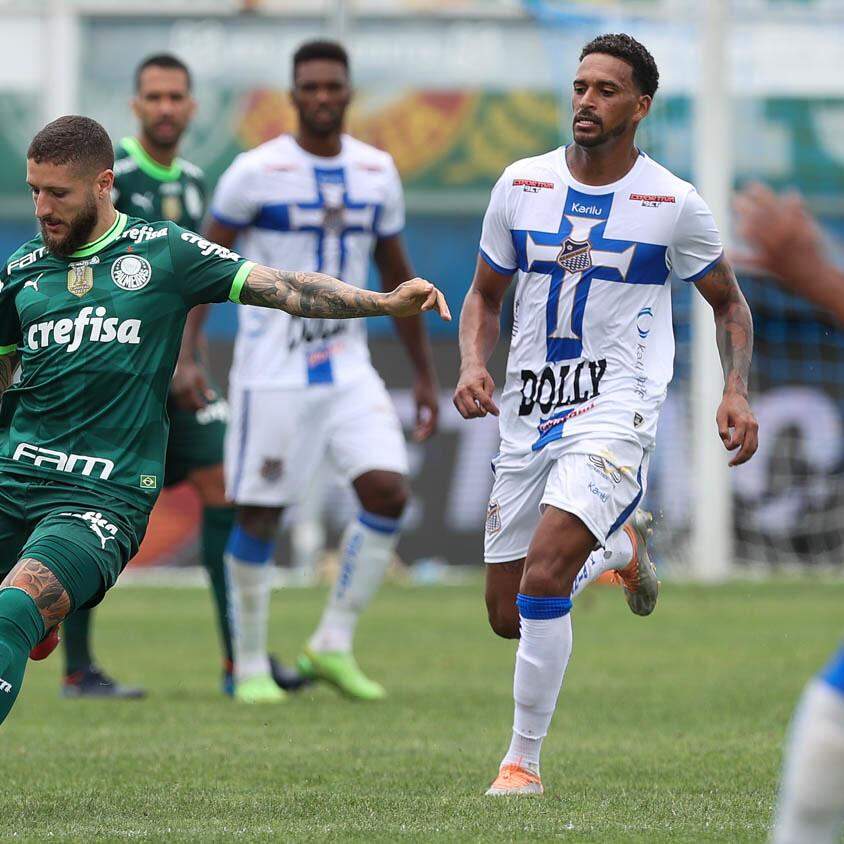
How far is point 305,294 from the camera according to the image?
19.6ft

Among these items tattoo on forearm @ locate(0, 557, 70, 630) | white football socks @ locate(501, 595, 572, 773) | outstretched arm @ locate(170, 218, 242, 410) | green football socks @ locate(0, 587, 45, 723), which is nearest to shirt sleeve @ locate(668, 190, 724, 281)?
white football socks @ locate(501, 595, 572, 773)

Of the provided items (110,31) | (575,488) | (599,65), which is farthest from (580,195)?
(110,31)

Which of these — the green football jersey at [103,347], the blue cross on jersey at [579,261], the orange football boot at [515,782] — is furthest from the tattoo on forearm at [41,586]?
the blue cross on jersey at [579,261]

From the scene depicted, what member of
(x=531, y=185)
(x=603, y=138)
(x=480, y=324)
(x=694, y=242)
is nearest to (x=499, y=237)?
(x=531, y=185)

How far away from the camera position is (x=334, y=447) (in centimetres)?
959

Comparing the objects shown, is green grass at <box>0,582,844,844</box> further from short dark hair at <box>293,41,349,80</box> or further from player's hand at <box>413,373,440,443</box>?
short dark hair at <box>293,41,349,80</box>

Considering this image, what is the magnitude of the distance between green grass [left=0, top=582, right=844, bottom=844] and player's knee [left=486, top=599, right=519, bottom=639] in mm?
534

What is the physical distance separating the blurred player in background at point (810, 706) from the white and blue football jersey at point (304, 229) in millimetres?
5866

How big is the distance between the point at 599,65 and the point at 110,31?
13.4m

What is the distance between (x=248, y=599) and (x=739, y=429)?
3900 millimetres

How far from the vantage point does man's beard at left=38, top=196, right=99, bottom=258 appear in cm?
597

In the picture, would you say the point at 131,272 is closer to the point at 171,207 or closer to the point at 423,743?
the point at 423,743

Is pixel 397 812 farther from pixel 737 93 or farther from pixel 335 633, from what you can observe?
pixel 737 93

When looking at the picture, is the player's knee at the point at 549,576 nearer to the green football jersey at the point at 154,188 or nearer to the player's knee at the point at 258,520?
the player's knee at the point at 258,520
